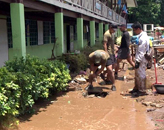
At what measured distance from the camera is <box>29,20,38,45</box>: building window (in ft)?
36.1

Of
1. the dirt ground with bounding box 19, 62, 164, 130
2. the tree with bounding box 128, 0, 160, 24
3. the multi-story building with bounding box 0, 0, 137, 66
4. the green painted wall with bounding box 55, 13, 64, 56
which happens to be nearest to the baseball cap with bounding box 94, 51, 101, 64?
the dirt ground with bounding box 19, 62, 164, 130

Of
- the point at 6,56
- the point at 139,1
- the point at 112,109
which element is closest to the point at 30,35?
the point at 6,56

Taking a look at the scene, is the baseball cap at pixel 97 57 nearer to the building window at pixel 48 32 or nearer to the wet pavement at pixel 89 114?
the wet pavement at pixel 89 114

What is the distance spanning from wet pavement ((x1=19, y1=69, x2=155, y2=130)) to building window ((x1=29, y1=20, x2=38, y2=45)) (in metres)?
5.33

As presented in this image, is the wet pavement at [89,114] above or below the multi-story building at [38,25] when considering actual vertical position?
below

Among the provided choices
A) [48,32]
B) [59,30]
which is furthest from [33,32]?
[59,30]

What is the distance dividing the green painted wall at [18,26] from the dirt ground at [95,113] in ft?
4.82

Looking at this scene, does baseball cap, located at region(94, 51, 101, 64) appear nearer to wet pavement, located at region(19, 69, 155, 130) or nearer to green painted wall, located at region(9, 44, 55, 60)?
wet pavement, located at region(19, 69, 155, 130)

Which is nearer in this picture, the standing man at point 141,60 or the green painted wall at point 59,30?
the standing man at point 141,60

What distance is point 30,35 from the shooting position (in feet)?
35.7

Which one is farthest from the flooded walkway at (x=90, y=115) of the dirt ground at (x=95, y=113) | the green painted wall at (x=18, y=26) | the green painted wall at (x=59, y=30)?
the green painted wall at (x=59, y=30)

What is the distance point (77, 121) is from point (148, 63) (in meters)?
3.05

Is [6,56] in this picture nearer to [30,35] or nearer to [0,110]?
[30,35]

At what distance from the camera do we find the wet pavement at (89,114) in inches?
171
